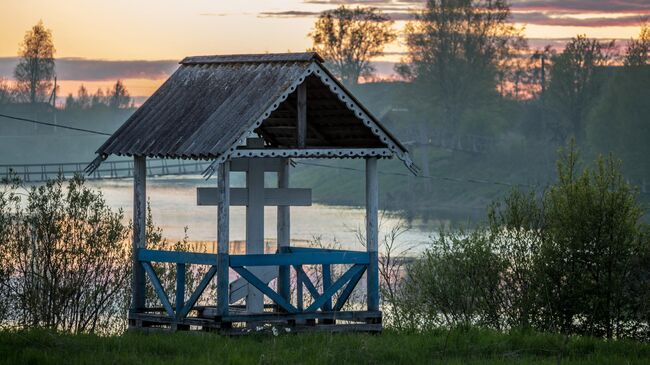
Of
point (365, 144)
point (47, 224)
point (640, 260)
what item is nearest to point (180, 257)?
point (365, 144)

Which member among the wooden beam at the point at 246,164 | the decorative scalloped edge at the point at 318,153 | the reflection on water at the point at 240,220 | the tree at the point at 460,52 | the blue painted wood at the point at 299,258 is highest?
the tree at the point at 460,52

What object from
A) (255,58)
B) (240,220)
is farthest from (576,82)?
(255,58)

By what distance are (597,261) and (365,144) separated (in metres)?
6.15

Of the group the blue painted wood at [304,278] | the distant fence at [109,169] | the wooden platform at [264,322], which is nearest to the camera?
the wooden platform at [264,322]

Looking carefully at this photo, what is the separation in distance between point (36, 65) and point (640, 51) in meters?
55.0

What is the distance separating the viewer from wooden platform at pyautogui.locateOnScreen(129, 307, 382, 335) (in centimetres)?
1630

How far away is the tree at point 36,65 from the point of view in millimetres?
109938

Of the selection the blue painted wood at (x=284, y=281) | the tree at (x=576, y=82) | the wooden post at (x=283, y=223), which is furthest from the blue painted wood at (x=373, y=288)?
the tree at (x=576, y=82)

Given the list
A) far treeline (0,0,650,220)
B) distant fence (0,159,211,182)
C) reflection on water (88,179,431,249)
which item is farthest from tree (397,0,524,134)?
distant fence (0,159,211,182)

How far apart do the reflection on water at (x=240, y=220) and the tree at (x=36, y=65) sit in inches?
870

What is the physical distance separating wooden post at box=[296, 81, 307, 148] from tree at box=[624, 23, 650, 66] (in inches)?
2515

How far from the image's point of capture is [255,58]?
17.7 metres

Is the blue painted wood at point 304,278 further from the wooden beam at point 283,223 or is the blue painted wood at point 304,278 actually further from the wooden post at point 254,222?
the wooden post at point 254,222

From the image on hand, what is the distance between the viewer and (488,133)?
292 ft
